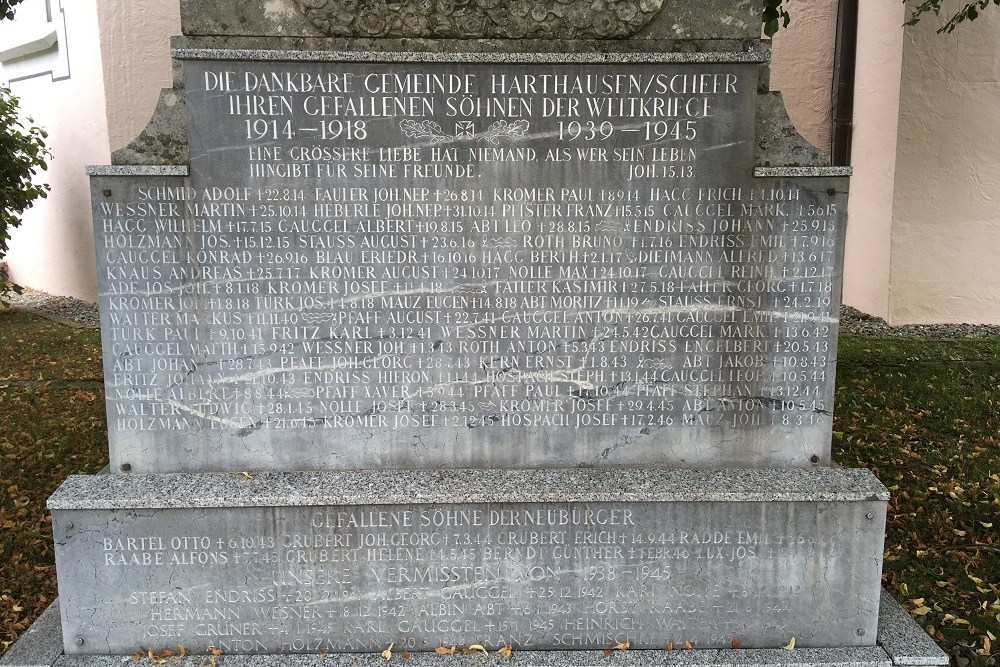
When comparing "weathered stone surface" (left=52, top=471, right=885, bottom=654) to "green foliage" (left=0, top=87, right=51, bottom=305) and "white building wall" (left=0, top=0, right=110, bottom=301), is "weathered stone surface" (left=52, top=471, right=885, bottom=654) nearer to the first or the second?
"green foliage" (left=0, top=87, right=51, bottom=305)

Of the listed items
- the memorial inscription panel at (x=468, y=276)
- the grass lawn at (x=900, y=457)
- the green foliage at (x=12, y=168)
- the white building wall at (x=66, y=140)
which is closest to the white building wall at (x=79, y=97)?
the white building wall at (x=66, y=140)

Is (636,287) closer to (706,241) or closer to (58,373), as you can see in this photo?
(706,241)

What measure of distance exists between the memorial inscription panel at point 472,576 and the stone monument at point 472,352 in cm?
1

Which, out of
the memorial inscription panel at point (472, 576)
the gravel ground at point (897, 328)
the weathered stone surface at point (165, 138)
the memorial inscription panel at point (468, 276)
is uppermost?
the weathered stone surface at point (165, 138)

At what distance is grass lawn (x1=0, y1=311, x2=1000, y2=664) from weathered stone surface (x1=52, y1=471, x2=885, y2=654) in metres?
1.03

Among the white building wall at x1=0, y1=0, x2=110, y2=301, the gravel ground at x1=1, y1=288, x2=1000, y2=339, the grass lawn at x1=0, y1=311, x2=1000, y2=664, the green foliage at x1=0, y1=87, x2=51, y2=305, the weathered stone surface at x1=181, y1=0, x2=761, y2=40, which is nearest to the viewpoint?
the weathered stone surface at x1=181, y1=0, x2=761, y2=40

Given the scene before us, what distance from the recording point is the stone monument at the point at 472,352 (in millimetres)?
3166

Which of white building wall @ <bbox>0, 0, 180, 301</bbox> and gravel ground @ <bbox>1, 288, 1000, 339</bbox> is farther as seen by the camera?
white building wall @ <bbox>0, 0, 180, 301</bbox>

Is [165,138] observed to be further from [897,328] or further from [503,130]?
[897,328]

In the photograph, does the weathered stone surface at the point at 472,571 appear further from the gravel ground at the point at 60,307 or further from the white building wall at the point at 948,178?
the gravel ground at the point at 60,307

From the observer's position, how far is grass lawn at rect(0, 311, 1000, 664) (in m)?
4.12

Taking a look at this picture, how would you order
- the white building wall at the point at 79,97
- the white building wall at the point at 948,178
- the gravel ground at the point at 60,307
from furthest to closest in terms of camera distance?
the gravel ground at the point at 60,307
the white building wall at the point at 79,97
the white building wall at the point at 948,178

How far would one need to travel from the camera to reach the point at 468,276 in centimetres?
329

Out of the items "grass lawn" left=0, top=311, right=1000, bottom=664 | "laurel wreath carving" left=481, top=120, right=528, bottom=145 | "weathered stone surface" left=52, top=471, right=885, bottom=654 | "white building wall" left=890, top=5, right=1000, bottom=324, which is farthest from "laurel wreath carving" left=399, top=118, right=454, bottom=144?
"white building wall" left=890, top=5, right=1000, bottom=324
